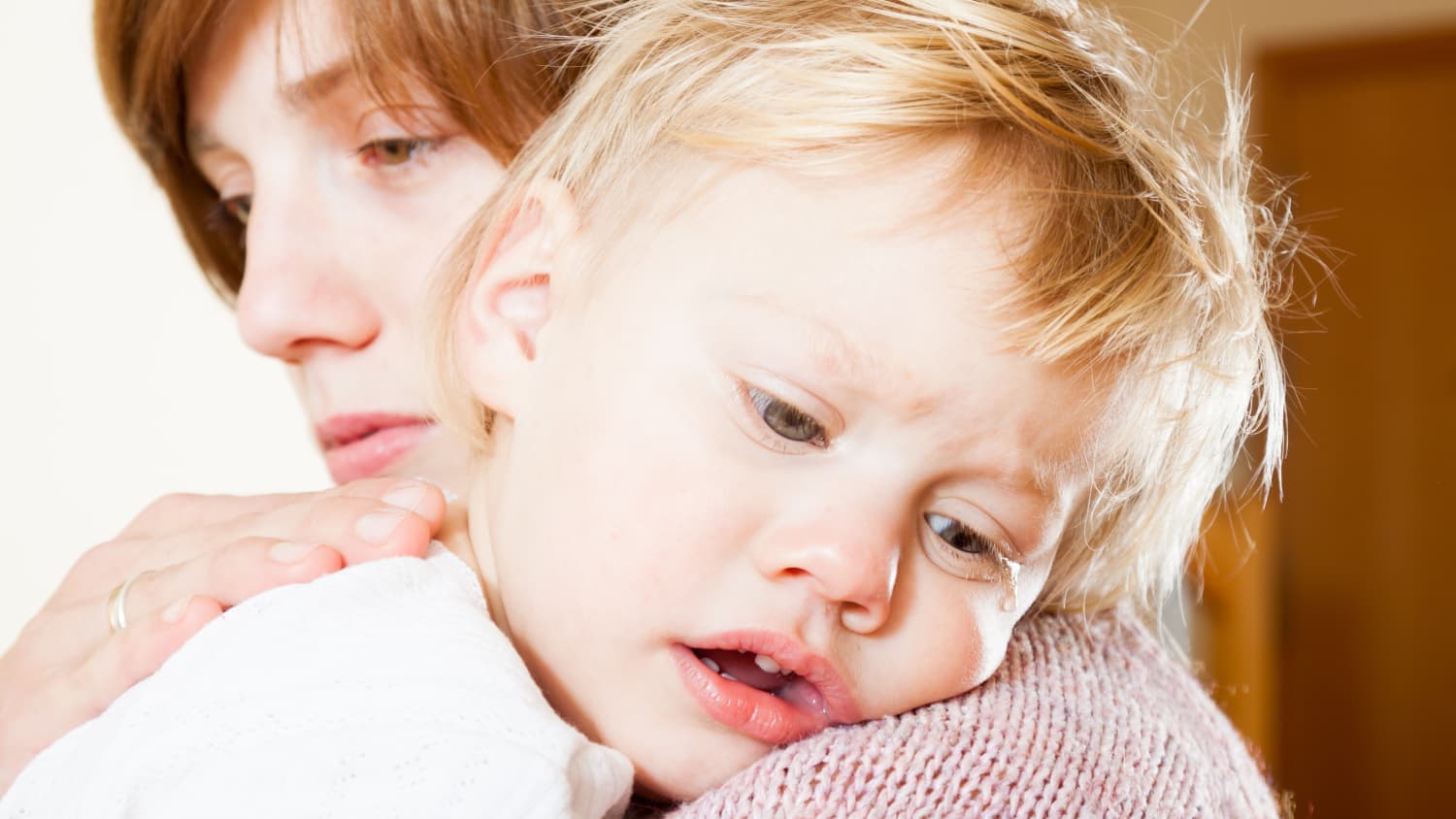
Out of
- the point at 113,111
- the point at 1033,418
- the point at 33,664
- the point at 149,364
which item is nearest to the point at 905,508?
the point at 1033,418

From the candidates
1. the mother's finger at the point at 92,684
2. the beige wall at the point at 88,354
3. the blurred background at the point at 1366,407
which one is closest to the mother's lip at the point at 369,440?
the mother's finger at the point at 92,684

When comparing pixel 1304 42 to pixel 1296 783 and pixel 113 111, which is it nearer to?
pixel 1296 783

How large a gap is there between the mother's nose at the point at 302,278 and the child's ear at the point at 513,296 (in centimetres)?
25

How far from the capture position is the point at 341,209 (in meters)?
1.30

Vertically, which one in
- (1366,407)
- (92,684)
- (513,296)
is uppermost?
(1366,407)

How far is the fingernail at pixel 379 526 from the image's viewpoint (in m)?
0.97

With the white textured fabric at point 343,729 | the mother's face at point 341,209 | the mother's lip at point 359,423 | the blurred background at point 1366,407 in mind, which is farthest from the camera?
the blurred background at point 1366,407

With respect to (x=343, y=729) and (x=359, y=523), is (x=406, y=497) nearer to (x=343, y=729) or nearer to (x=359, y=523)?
(x=359, y=523)

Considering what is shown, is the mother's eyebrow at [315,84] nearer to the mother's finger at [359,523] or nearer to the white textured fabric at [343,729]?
the mother's finger at [359,523]

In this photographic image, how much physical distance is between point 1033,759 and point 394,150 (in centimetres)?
83

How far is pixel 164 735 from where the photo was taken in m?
0.83

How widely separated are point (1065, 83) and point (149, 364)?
3.15m

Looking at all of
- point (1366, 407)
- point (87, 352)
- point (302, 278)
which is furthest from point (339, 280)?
point (1366, 407)

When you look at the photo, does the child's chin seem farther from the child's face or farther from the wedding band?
the wedding band
